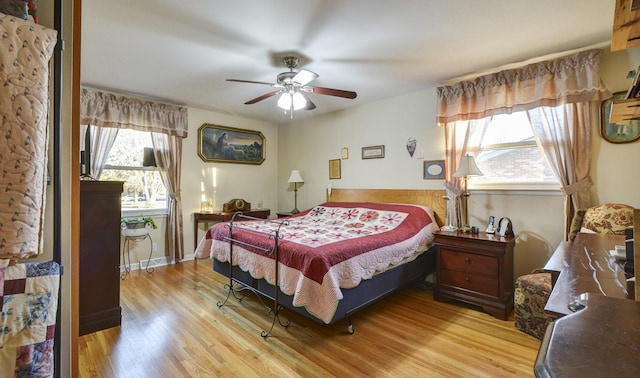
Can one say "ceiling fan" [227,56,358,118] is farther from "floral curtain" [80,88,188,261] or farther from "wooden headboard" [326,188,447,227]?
"floral curtain" [80,88,188,261]

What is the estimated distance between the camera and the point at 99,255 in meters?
2.32

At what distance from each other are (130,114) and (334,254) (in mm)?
3469

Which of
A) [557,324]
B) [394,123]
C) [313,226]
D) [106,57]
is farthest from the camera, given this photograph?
[394,123]

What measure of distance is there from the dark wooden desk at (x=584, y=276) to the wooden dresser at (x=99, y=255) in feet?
9.36

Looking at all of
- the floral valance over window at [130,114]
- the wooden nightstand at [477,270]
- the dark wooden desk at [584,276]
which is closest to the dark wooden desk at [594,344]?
the dark wooden desk at [584,276]

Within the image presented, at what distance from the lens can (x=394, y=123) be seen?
3895mm

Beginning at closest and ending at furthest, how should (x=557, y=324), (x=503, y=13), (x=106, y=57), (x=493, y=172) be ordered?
(x=557, y=324)
(x=503, y=13)
(x=106, y=57)
(x=493, y=172)

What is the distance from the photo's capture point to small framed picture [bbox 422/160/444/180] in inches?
135

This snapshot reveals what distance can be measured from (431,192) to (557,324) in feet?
10.4

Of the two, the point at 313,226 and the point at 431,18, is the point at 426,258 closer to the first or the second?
the point at 313,226

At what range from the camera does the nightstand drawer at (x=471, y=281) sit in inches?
104

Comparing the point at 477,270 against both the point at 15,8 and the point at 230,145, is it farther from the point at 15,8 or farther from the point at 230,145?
the point at 230,145

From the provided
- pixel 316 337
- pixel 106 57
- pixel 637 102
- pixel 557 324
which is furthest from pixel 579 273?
pixel 106 57

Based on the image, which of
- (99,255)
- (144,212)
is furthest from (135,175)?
(99,255)
